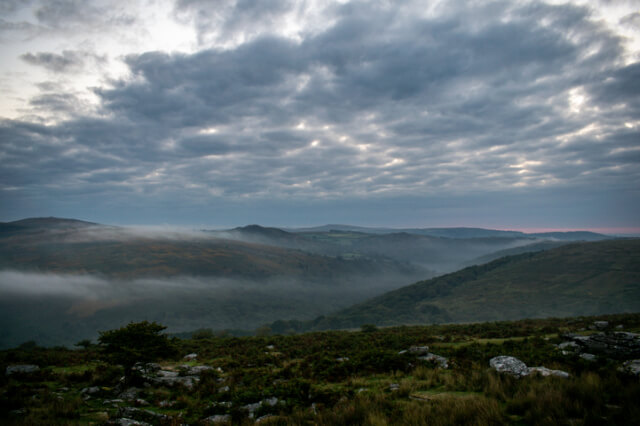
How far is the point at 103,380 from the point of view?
49.4ft

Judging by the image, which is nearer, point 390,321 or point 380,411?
point 380,411

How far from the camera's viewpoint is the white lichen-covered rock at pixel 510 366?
34.8ft

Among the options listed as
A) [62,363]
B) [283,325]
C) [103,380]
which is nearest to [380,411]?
[103,380]

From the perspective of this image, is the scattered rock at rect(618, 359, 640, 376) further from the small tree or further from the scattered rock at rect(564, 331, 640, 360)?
the small tree

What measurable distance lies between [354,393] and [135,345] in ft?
36.0

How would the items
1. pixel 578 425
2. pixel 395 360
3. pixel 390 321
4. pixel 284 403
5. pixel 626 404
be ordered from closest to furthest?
pixel 578 425
pixel 626 404
pixel 284 403
pixel 395 360
pixel 390 321

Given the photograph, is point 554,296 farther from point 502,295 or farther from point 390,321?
point 390,321

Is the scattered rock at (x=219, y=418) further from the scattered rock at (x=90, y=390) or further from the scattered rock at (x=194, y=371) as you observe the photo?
the scattered rock at (x=194, y=371)

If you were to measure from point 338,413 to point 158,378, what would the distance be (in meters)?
11.5

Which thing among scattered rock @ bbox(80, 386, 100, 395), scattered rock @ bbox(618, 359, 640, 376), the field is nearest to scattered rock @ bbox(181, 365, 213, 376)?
the field

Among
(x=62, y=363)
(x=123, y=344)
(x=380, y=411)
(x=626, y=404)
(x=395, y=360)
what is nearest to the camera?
(x=626, y=404)

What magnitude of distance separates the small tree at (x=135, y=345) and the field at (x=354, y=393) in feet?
4.35

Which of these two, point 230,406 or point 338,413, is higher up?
point 338,413

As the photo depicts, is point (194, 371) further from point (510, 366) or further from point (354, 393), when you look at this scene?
point (510, 366)
